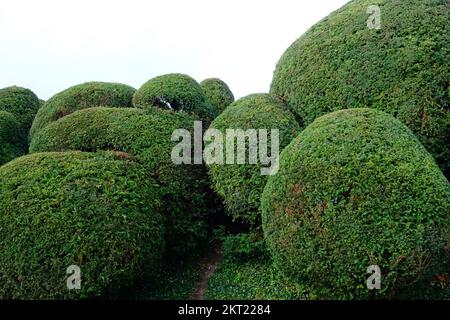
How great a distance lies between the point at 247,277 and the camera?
844cm

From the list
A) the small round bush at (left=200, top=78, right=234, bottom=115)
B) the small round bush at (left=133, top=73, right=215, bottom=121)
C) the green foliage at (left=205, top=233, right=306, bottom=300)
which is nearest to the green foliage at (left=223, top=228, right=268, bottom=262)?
the green foliage at (left=205, top=233, right=306, bottom=300)

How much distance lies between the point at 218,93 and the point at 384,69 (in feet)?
24.7

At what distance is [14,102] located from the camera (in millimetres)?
14625

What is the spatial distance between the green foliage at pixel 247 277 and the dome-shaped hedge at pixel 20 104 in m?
7.78

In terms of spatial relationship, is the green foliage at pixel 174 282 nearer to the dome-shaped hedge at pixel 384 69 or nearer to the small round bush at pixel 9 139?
the dome-shaped hedge at pixel 384 69

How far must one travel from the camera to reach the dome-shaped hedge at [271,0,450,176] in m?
8.47

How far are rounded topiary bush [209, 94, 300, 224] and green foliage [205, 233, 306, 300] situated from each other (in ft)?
1.51

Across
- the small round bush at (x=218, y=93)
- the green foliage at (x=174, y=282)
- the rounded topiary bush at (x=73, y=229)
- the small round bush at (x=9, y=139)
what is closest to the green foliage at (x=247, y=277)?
the green foliage at (x=174, y=282)

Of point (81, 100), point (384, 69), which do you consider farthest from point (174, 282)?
point (81, 100)

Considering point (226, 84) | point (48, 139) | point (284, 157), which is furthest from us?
point (226, 84)
